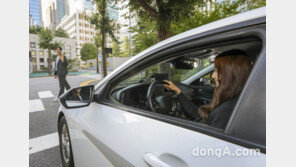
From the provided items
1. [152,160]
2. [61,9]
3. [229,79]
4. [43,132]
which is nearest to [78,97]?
[152,160]

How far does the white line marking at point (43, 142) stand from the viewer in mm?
2718

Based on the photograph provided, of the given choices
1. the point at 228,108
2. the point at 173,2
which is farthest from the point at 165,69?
the point at 228,108

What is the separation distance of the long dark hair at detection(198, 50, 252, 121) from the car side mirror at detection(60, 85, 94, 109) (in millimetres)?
1042

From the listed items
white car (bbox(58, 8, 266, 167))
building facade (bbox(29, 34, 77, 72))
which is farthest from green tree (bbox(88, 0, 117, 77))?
building facade (bbox(29, 34, 77, 72))

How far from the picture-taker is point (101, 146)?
4.06 ft

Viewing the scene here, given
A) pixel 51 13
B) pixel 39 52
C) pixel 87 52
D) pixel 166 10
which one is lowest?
pixel 166 10

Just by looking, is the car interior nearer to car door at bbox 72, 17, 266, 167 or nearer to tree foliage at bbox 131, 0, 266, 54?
car door at bbox 72, 17, 266, 167

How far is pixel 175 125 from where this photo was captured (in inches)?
34.4

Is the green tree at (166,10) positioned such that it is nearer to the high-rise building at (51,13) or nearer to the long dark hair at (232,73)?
the long dark hair at (232,73)

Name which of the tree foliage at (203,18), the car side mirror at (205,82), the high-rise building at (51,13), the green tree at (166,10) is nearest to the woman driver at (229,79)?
the car side mirror at (205,82)

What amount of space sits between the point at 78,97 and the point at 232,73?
4.76 ft

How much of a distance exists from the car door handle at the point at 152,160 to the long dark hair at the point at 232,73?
0.57 meters

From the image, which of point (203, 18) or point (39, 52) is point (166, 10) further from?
point (39, 52)

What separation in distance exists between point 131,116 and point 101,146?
0.37 m
